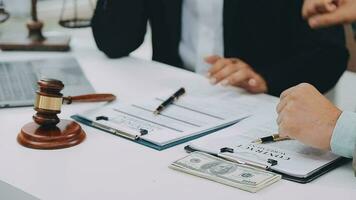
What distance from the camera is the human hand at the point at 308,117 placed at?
1.04 meters

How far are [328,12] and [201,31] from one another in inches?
24.5

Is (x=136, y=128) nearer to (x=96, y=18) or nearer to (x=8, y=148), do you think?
(x=8, y=148)

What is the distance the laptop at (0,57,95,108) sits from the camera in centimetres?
134

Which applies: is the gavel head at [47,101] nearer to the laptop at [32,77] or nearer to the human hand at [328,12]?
the laptop at [32,77]

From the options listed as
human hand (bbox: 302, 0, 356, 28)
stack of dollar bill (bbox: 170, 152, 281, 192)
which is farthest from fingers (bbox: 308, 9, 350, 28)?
stack of dollar bill (bbox: 170, 152, 281, 192)

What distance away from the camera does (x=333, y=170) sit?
3.38 ft

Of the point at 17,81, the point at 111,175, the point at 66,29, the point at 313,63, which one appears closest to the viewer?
the point at 111,175

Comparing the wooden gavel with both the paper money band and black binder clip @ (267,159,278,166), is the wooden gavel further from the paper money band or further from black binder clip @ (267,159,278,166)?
black binder clip @ (267,159,278,166)

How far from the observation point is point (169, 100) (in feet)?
4.37

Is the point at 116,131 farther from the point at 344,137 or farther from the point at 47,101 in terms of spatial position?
the point at 344,137

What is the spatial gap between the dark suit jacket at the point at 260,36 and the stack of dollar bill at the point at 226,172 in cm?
72

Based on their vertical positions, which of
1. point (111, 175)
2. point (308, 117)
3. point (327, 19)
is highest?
point (327, 19)

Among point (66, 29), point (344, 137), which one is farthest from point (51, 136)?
point (66, 29)

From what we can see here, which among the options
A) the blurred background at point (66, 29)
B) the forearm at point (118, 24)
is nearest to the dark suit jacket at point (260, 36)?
the forearm at point (118, 24)
